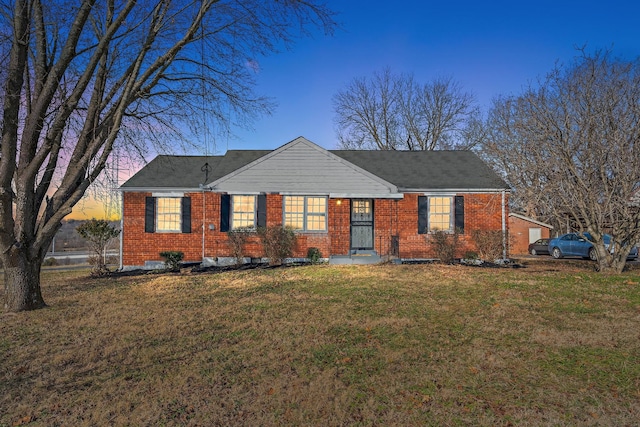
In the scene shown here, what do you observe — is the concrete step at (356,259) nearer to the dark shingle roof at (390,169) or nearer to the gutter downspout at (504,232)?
the dark shingle roof at (390,169)

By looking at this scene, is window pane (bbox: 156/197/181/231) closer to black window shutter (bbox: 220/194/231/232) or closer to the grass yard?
→ black window shutter (bbox: 220/194/231/232)

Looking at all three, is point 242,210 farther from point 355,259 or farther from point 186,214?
point 355,259

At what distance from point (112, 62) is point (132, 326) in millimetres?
6155

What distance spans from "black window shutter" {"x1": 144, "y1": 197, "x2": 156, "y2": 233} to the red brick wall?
0.49 ft

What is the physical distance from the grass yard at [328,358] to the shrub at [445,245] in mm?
5497

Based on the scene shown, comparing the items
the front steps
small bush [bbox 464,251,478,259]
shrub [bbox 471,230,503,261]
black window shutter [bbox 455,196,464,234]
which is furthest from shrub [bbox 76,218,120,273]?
shrub [bbox 471,230,503,261]

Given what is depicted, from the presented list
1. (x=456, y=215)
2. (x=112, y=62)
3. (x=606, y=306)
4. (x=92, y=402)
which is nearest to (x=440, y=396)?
(x=92, y=402)

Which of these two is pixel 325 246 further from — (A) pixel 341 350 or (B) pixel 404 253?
(A) pixel 341 350

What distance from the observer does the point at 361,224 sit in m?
16.7

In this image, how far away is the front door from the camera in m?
16.6

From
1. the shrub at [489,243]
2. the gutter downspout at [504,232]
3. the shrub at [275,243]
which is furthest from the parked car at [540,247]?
the shrub at [275,243]

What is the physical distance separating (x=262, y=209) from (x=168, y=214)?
3.68 metres

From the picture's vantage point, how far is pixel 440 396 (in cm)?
407

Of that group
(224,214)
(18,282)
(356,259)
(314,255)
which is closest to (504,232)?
(356,259)
